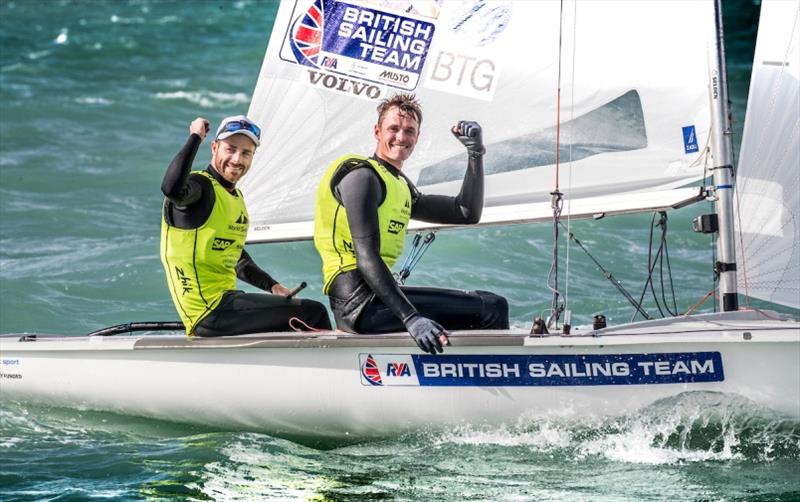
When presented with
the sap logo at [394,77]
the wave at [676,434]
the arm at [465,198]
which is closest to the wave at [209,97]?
the sap logo at [394,77]

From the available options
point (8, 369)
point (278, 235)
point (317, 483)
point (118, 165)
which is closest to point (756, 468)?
point (317, 483)

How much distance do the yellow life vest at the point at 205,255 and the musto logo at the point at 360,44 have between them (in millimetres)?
842

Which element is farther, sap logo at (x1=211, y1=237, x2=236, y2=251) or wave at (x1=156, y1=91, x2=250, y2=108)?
wave at (x1=156, y1=91, x2=250, y2=108)

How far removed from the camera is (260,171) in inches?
216

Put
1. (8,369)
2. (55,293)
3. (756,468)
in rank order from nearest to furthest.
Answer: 1. (756,468)
2. (8,369)
3. (55,293)

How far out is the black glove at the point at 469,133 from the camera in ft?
15.5

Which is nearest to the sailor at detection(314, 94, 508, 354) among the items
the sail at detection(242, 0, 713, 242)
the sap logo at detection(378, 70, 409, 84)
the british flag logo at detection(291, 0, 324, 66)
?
the sail at detection(242, 0, 713, 242)

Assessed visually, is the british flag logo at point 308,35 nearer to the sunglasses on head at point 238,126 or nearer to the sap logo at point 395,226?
the sunglasses on head at point 238,126

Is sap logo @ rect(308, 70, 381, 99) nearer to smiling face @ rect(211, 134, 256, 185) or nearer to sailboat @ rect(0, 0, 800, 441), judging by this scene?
sailboat @ rect(0, 0, 800, 441)

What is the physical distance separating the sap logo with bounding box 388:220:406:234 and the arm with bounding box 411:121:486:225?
14.4 inches

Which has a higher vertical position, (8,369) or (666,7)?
(666,7)

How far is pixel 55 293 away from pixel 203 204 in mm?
3319

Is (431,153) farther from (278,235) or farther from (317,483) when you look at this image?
(317,483)

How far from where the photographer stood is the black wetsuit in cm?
448
